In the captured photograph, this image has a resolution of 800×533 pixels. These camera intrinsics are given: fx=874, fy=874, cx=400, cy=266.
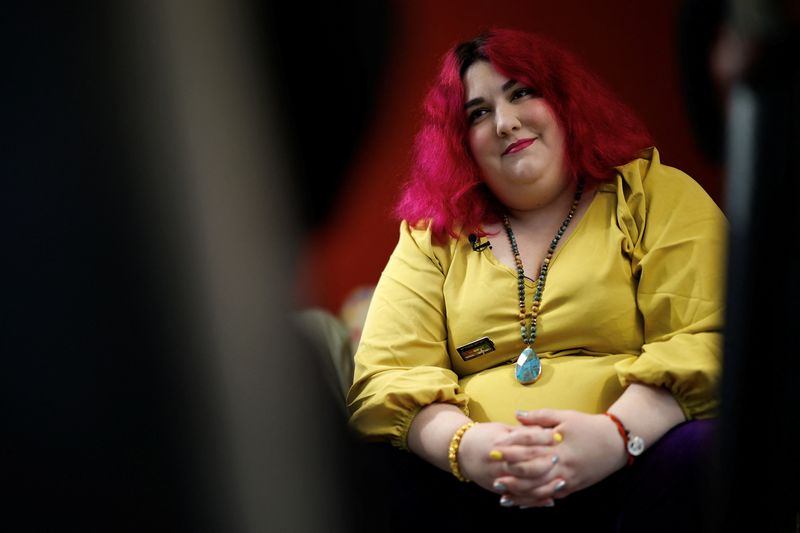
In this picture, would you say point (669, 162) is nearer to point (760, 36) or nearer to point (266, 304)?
point (760, 36)

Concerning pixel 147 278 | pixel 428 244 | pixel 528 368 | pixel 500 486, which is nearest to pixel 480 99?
pixel 428 244

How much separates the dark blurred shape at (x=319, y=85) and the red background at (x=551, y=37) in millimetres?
189

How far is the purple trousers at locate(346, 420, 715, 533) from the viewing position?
728mm

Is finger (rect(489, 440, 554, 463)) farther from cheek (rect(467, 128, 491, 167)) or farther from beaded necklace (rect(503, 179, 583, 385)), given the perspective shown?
cheek (rect(467, 128, 491, 167))

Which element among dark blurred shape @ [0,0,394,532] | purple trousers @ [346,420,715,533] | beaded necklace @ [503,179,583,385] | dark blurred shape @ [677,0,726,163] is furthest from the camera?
beaded necklace @ [503,179,583,385]

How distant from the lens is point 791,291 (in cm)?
53

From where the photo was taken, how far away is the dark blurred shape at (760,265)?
0.48 meters

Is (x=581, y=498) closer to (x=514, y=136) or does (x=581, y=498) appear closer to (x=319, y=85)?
(x=514, y=136)

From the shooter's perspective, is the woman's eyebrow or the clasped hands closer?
the clasped hands

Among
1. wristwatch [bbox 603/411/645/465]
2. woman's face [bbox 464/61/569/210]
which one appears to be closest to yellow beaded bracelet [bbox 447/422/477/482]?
wristwatch [bbox 603/411/645/465]

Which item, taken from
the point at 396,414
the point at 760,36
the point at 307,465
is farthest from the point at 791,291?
the point at 396,414

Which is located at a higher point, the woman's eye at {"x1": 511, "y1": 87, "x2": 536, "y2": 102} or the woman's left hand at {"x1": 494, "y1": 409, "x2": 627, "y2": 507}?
the woman's eye at {"x1": 511, "y1": 87, "x2": 536, "y2": 102}

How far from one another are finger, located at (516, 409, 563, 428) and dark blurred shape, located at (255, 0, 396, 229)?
0.31 m

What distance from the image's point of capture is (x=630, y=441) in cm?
76
